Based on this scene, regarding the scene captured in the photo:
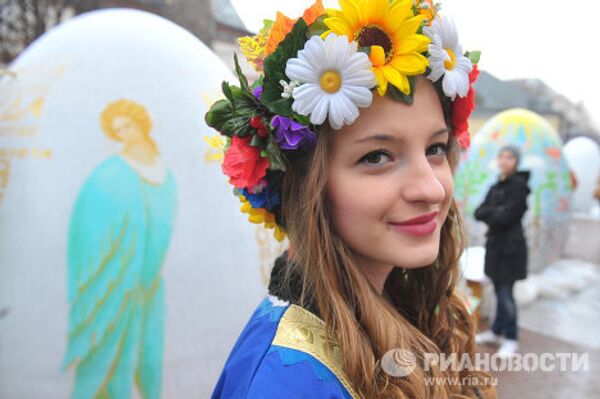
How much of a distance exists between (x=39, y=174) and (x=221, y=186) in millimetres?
869

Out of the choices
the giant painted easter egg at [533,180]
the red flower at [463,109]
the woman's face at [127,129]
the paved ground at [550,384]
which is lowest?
the paved ground at [550,384]

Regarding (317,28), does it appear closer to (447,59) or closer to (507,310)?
(447,59)

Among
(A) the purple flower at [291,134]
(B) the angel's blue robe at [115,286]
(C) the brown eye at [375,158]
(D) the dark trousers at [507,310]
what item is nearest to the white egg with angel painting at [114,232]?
(B) the angel's blue robe at [115,286]

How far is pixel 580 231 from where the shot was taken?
7551mm

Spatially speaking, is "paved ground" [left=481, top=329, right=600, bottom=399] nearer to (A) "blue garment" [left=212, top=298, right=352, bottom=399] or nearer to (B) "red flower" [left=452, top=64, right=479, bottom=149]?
(B) "red flower" [left=452, top=64, right=479, bottom=149]

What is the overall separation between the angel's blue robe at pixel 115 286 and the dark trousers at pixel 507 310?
9.79 feet

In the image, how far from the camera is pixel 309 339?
Result: 98 centimetres

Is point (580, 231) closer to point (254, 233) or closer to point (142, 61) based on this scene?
point (254, 233)

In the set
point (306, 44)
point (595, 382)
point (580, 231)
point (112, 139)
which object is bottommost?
point (595, 382)

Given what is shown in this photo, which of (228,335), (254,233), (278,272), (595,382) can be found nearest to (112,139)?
(254,233)

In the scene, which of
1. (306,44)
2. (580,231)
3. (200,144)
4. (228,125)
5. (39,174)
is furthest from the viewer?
(580,231)

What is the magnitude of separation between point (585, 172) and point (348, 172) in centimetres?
1144

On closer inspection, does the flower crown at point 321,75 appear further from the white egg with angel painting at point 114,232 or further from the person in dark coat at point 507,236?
the person in dark coat at point 507,236

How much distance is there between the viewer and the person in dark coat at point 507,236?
3.63 m
